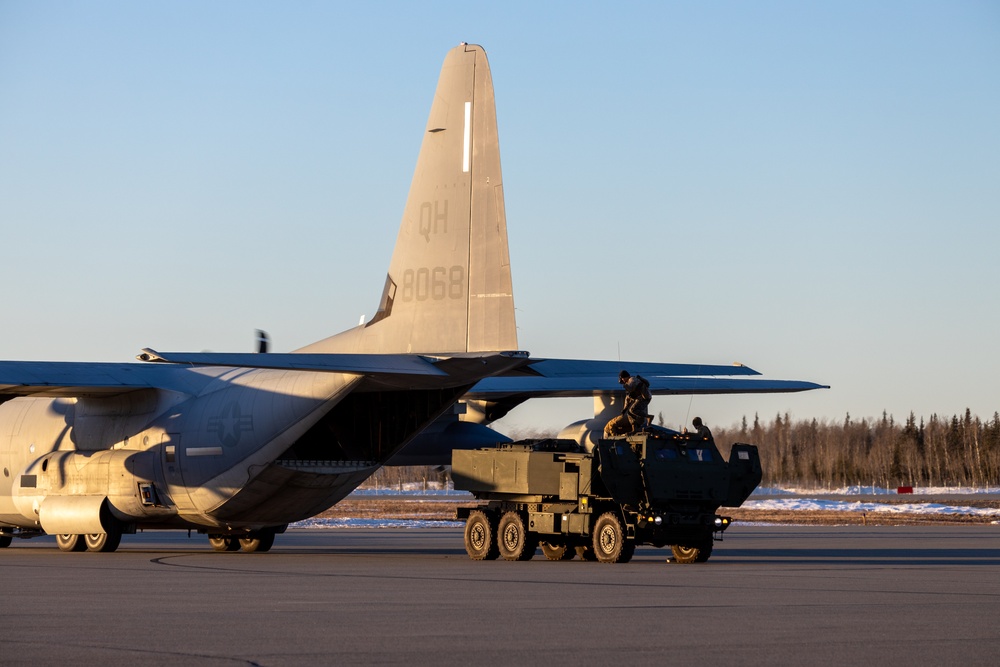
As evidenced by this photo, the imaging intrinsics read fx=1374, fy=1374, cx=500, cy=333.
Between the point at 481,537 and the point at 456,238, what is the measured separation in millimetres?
4607

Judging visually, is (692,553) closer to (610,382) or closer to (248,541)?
(610,382)

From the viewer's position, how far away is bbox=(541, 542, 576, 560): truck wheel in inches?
825

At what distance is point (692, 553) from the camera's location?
20.0 meters

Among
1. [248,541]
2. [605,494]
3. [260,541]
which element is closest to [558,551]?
[605,494]

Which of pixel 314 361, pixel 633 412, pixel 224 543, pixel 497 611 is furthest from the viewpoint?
pixel 224 543

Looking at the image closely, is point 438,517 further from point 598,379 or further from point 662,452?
point 662,452

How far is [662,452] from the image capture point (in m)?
19.4

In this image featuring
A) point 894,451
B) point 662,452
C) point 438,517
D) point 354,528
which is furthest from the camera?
point 894,451

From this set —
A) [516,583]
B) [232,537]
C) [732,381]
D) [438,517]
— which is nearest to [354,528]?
[438,517]

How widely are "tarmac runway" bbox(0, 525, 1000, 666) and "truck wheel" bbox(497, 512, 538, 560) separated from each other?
1.22ft

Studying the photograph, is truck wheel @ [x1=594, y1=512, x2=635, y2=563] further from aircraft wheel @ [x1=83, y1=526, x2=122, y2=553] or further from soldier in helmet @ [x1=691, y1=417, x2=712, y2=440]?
aircraft wheel @ [x1=83, y1=526, x2=122, y2=553]

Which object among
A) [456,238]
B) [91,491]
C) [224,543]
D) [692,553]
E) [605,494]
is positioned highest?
[456,238]

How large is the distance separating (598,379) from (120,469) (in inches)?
337

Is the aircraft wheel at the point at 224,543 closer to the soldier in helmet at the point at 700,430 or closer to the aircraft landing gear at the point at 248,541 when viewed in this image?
the aircraft landing gear at the point at 248,541
